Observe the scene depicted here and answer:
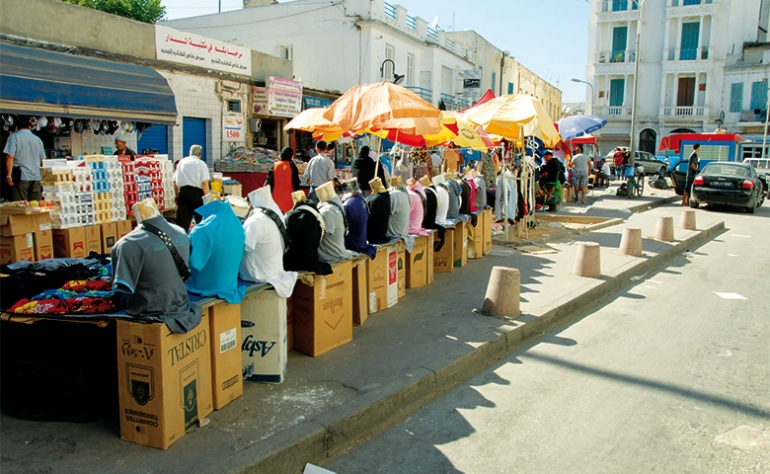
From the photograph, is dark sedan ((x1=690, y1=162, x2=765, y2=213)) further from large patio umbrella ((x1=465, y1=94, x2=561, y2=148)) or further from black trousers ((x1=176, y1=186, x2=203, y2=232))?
black trousers ((x1=176, y1=186, x2=203, y2=232))

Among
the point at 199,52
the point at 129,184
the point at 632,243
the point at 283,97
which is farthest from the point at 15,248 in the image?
the point at 283,97

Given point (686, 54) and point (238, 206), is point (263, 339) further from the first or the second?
point (686, 54)

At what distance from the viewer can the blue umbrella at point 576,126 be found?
16934mm

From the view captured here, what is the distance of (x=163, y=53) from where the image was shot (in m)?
15.5

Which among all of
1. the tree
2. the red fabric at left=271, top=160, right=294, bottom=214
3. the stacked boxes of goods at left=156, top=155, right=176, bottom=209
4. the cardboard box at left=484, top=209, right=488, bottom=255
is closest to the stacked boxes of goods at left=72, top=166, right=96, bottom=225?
the stacked boxes of goods at left=156, top=155, right=176, bottom=209

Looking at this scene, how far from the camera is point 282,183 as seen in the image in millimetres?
11195

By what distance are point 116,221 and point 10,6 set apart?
6.81 metres

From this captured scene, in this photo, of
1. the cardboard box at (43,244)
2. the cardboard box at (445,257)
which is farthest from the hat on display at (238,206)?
the cardboard box at (445,257)

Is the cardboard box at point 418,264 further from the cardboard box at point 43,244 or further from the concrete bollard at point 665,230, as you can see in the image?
the concrete bollard at point 665,230

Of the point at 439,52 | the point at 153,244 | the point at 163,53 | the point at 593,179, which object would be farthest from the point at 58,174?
the point at 439,52

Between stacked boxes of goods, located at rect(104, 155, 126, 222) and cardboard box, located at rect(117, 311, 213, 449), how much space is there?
492 centimetres

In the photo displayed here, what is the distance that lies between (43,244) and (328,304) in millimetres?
3963

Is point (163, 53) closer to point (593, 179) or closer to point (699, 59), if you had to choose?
point (593, 179)

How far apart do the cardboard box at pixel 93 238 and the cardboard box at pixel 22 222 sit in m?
0.68
